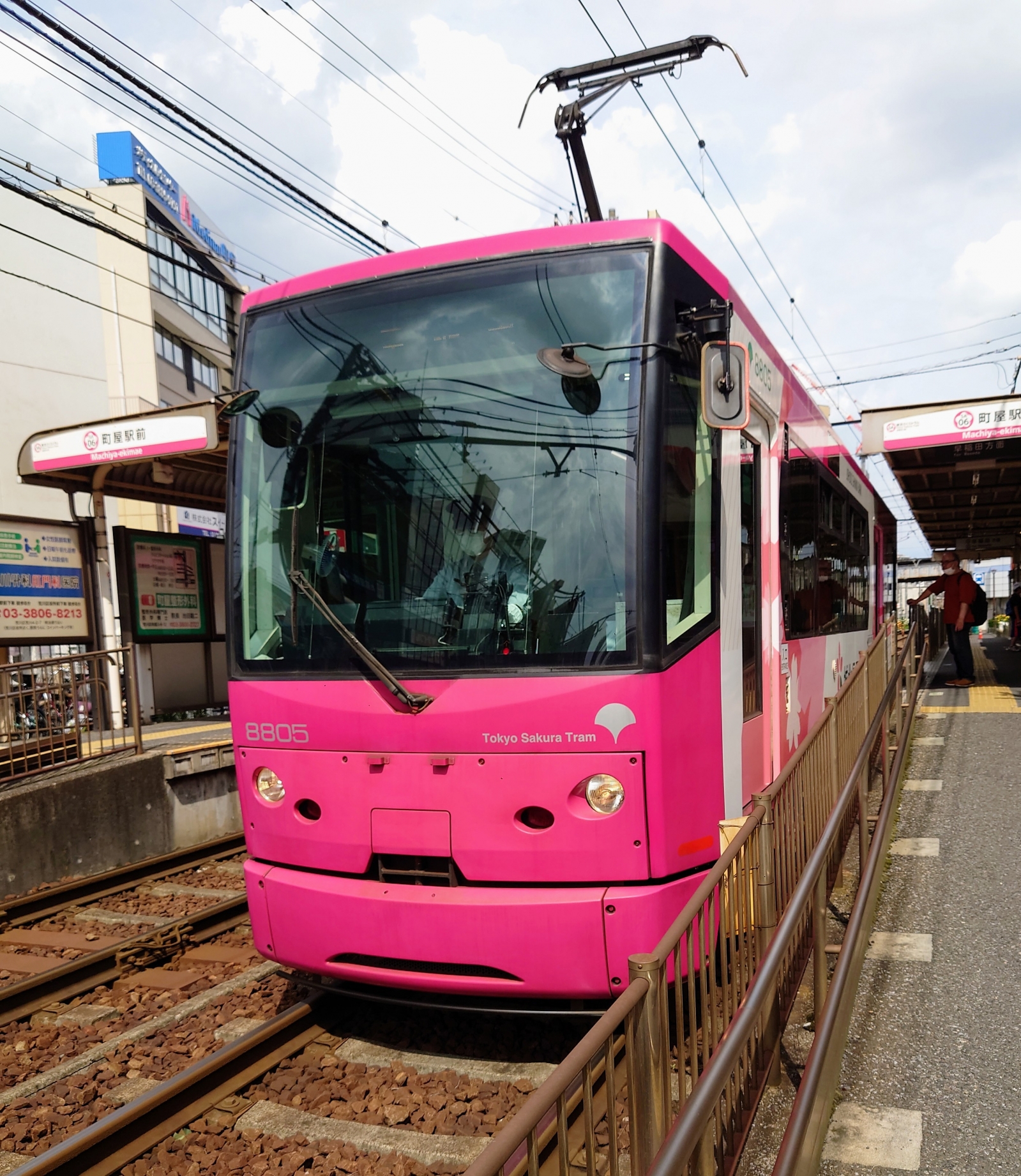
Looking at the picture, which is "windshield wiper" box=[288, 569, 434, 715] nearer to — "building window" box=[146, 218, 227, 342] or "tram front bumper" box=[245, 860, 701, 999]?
"tram front bumper" box=[245, 860, 701, 999]

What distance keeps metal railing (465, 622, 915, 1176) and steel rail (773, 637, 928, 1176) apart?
15 centimetres

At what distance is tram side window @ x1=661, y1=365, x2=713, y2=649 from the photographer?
3801 millimetres

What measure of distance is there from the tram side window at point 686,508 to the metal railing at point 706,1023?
752mm

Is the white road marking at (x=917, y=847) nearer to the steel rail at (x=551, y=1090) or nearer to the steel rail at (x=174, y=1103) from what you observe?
the steel rail at (x=174, y=1103)

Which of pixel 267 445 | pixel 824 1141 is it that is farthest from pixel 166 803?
pixel 824 1141

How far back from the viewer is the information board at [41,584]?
35.5 ft

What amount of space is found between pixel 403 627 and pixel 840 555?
611cm

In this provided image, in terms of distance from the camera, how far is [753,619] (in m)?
4.89

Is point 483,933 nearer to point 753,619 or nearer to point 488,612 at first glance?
point 488,612

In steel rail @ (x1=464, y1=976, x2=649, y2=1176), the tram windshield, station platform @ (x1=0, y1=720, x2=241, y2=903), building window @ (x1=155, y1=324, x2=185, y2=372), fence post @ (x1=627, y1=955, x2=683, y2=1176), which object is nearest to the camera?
steel rail @ (x1=464, y1=976, x2=649, y2=1176)

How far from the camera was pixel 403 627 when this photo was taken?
12.9 feet

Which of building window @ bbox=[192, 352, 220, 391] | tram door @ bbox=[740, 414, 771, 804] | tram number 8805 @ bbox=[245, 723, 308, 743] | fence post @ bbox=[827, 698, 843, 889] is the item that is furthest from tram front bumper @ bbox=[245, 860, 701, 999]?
building window @ bbox=[192, 352, 220, 391]

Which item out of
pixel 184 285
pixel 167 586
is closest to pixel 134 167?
pixel 184 285

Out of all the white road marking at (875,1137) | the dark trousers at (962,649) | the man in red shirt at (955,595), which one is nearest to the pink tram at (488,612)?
the white road marking at (875,1137)
